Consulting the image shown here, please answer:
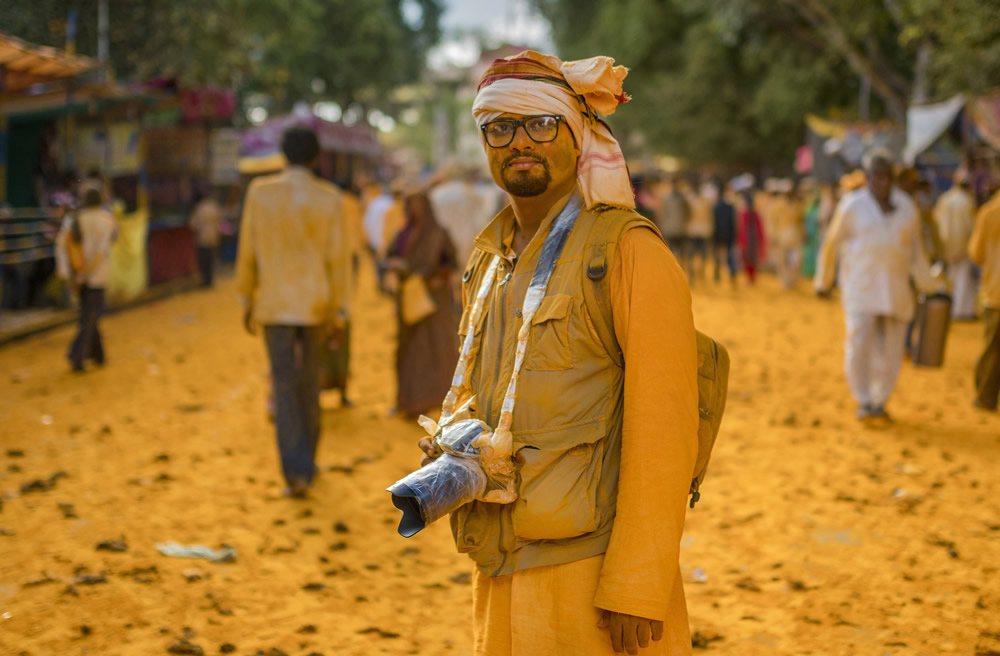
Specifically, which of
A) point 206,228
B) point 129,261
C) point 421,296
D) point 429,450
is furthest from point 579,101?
point 206,228

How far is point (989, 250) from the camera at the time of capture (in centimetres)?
842

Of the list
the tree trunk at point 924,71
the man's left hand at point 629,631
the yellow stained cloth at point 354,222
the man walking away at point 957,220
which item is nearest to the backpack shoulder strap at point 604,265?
the man's left hand at point 629,631

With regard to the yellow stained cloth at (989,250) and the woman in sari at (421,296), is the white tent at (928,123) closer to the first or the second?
the yellow stained cloth at (989,250)

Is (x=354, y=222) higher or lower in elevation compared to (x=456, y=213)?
lower

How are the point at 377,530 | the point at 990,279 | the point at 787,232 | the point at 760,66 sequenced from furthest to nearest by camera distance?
1. the point at 760,66
2. the point at 787,232
3. the point at 990,279
4. the point at 377,530

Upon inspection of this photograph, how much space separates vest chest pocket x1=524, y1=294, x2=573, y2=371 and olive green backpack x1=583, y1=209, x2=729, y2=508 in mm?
70

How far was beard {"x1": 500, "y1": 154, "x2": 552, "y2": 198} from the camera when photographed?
253cm

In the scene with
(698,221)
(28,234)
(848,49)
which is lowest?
(28,234)

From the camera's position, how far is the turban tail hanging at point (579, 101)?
8.18 feet

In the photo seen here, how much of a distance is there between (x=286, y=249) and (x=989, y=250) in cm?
601

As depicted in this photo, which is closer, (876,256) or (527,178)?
(527,178)

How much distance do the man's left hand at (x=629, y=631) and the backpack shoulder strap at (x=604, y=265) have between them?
2.07ft

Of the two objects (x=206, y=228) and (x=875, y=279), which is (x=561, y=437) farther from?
(x=206, y=228)

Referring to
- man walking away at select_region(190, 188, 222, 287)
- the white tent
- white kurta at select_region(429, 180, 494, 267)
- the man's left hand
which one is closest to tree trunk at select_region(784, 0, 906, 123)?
the white tent
